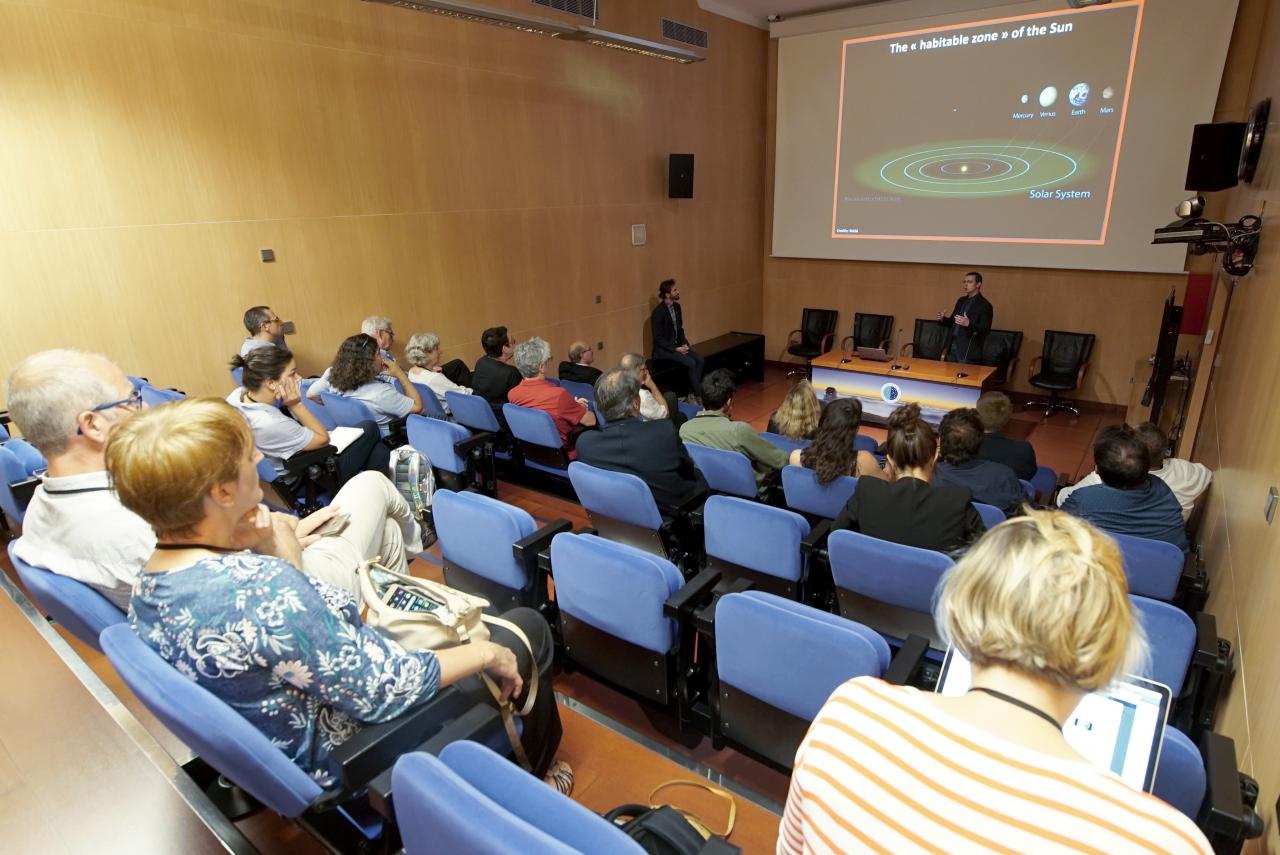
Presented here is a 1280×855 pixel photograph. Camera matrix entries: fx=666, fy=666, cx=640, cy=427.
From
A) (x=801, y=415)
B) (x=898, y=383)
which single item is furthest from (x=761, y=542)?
(x=898, y=383)

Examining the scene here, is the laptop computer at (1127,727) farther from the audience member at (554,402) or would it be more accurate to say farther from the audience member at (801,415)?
the audience member at (554,402)

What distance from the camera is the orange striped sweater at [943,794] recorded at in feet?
2.78

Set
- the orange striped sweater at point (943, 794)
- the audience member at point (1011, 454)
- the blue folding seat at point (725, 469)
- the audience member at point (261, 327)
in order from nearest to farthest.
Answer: the orange striped sweater at point (943, 794)
the blue folding seat at point (725, 469)
the audience member at point (1011, 454)
the audience member at point (261, 327)

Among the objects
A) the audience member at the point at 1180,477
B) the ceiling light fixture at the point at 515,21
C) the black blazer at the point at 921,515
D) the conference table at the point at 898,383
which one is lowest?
the conference table at the point at 898,383

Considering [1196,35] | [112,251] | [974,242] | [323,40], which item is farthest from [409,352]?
[1196,35]

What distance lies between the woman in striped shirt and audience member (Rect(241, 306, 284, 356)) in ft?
16.4

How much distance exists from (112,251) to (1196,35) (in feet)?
30.2

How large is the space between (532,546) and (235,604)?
1225 millimetres

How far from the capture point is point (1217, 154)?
470 cm

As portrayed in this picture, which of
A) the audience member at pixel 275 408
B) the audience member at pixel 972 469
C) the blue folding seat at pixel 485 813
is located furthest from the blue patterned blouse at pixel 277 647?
the audience member at pixel 972 469

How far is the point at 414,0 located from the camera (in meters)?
4.58

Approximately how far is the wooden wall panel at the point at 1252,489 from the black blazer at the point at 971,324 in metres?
2.58

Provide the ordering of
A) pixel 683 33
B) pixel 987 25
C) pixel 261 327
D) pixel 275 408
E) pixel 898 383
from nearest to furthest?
pixel 275 408 → pixel 261 327 → pixel 898 383 → pixel 987 25 → pixel 683 33

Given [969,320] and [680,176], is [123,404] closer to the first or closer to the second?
[680,176]
